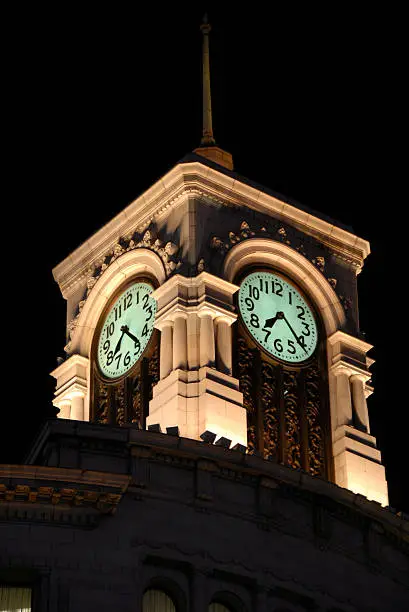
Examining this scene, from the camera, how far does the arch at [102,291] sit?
64688mm

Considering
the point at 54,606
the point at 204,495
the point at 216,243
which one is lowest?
the point at 54,606

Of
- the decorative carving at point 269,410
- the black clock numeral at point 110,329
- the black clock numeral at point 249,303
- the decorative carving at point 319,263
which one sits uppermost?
the decorative carving at point 319,263

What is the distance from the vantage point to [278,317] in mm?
63562

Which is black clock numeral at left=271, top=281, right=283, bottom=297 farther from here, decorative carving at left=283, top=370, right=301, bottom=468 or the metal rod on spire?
the metal rod on spire

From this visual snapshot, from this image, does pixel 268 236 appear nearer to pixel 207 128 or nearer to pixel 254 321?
pixel 254 321

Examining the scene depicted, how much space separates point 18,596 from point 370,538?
35.3 feet

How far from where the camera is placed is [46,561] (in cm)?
5400

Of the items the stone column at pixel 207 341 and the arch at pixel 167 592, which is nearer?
the arch at pixel 167 592

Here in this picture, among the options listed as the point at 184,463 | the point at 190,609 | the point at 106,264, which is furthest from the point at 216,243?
the point at 190,609

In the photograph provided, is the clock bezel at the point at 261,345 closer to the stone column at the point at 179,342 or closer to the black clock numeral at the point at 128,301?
the stone column at the point at 179,342

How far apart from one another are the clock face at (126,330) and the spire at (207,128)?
5.18m

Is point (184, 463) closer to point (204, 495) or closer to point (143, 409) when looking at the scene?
point (204, 495)

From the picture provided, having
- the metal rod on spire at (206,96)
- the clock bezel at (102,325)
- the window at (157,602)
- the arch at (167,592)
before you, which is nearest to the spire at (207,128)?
the metal rod on spire at (206,96)

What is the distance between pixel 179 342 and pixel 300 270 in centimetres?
538
